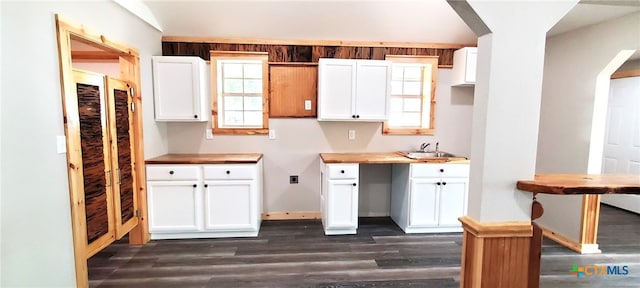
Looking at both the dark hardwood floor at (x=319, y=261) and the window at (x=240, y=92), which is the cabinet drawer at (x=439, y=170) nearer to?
the dark hardwood floor at (x=319, y=261)

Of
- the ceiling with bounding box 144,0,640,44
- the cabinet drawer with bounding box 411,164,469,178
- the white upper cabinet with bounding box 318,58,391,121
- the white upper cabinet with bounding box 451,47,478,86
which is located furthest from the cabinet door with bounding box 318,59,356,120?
the white upper cabinet with bounding box 451,47,478,86

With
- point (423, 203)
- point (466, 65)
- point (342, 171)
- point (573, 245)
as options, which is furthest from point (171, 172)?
point (573, 245)

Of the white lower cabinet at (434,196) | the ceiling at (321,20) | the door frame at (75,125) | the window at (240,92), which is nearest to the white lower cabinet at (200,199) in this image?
the window at (240,92)

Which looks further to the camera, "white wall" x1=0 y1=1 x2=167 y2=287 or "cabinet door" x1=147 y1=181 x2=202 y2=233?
"cabinet door" x1=147 y1=181 x2=202 y2=233

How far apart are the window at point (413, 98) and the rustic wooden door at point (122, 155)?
2.82 meters

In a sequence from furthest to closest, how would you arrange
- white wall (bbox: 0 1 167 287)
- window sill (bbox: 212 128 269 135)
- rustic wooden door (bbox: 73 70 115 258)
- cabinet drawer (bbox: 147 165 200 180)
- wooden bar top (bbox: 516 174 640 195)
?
window sill (bbox: 212 128 269 135), cabinet drawer (bbox: 147 165 200 180), rustic wooden door (bbox: 73 70 115 258), white wall (bbox: 0 1 167 287), wooden bar top (bbox: 516 174 640 195)

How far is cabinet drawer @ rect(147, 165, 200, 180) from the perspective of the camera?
2.91m

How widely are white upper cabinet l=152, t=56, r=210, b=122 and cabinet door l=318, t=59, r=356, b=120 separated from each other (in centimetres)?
135

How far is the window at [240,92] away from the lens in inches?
134

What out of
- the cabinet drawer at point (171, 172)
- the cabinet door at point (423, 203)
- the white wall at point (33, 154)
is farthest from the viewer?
the cabinet door at point (423, 203)

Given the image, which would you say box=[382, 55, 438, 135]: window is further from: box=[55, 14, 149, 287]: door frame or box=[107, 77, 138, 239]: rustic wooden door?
box=[55, 14, 149, 287]: door frame

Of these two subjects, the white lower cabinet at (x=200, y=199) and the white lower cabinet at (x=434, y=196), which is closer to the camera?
the white lower cabinet at (x=200, y=199)

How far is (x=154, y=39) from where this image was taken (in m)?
3.11

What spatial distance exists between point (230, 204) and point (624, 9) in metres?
3.94
